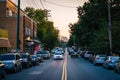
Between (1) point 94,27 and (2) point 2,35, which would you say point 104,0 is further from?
(2) point 2,35

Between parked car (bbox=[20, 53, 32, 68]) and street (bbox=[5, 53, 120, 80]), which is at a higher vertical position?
parked car (bbox=[20, 53, 32, 68])

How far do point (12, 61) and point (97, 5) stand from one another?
136ft

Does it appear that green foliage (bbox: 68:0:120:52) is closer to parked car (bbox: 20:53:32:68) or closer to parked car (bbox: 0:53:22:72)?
parked car (bbox: 20:53:32:68)

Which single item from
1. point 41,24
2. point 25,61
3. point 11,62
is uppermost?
point 41,24

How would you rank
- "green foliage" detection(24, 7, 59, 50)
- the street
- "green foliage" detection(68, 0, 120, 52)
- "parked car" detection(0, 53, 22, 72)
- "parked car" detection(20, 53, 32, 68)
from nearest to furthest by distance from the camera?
the street, "parked car" detection(0, 53, 22, 72), "parked car" detection(20, 53, 32, 68), "green foliage" detection(68, 0, 120, 52), "green foliage" detection(24, 7, 59, 50)

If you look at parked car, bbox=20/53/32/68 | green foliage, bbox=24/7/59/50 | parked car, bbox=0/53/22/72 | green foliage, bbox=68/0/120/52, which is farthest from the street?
green foliage, bbox=24/7/59/50

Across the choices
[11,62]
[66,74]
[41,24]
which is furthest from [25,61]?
[41,24]

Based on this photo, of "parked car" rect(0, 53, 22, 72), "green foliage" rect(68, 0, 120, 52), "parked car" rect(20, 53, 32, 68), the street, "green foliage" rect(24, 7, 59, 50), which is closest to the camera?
the street

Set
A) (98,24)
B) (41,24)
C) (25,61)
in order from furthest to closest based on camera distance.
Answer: (41,24), (98,24), (25,61)

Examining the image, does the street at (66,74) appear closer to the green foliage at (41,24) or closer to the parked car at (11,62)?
the parked car at (11,62)

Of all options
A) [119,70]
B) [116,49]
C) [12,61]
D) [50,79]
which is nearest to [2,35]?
[116,49]

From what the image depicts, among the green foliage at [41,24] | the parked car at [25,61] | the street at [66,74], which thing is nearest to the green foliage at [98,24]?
the parked car at [25,61]

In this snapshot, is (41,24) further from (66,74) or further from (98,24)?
(66,74)

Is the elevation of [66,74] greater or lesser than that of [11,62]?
lesser
